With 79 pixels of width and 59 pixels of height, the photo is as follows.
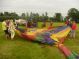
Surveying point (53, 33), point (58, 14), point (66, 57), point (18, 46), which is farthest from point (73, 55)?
point (58, 14)

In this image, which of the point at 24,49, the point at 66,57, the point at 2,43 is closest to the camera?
the point at 66,57

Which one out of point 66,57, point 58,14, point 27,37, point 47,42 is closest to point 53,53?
point 66,57

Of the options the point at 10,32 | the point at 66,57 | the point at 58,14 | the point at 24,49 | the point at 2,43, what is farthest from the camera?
the point at 58,14

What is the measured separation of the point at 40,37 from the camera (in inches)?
868

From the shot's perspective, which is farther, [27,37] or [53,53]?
[27,37]

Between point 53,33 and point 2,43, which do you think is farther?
point 53,33

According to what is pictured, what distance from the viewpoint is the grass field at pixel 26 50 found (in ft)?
57.8

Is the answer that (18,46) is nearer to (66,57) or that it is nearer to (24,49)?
(24,49)

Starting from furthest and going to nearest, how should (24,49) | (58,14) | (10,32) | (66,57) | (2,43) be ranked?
(58,14), (10,32), (2,43), (24,49), (66,57)

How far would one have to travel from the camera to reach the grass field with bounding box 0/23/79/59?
17.6m

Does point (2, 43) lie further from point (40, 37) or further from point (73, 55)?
point (73, 55)

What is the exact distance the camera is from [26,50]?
1897 centimetres

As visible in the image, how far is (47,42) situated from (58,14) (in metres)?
78.3

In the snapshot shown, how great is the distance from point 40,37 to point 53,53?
3.79m
